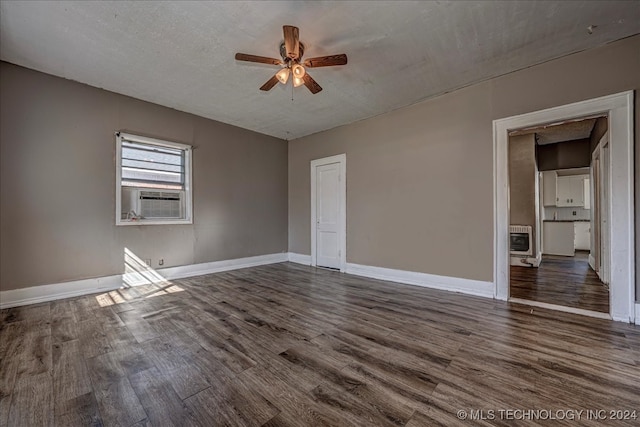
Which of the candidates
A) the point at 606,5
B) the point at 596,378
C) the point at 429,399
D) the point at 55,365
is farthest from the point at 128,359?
the point at 606,5

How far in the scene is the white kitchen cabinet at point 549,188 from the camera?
7.48 meters

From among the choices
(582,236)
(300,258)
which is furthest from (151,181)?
(582,236)

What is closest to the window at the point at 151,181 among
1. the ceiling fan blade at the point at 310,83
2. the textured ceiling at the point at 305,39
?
the textured ceiling at the point at 305,39

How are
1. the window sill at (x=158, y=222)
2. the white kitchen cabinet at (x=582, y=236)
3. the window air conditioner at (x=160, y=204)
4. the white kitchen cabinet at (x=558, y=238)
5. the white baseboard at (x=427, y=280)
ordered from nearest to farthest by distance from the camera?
1. the white baseboard at (x=427, y=280)
2. the window sill at (x=158, y=222)
3. the window air conditioner at (x=160, y=204)
4. the white kitchen cabinet at (x=558, y=238)
5. the white kitchen cabinet at (x=582, y=236)

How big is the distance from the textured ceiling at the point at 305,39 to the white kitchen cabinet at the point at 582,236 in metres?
7.30

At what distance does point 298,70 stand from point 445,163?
2503 millimetres

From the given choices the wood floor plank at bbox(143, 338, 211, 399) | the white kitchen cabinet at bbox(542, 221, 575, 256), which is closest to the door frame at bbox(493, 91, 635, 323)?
the wood floor plank at bbox(143, 338, 211, 399)

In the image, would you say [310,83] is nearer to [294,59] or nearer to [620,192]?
[294,59]

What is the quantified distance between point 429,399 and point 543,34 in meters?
3.46

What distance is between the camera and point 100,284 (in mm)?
3750

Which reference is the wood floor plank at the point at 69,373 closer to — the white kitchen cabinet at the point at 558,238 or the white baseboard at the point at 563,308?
the white baseboard at the point at 563,308

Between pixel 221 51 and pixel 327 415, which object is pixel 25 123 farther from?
pixel 327 415

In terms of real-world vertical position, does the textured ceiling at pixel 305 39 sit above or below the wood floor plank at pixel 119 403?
above

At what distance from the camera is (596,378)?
174 cm
